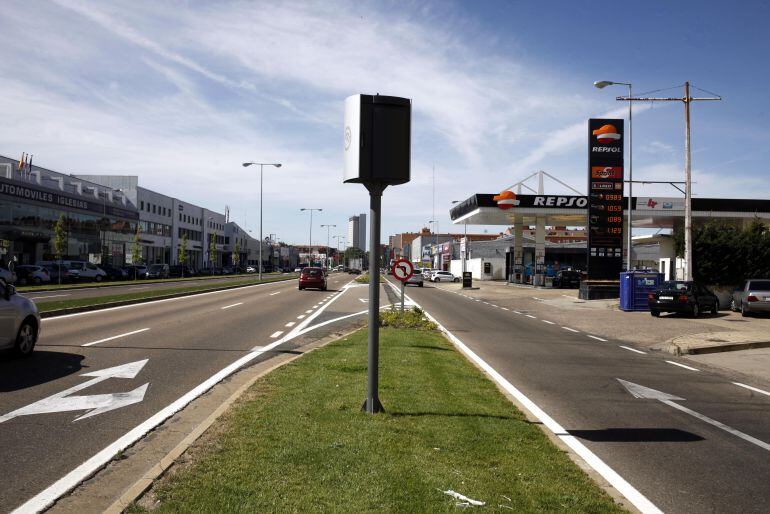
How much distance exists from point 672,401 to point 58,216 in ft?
215

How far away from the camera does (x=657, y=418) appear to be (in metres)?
7.50

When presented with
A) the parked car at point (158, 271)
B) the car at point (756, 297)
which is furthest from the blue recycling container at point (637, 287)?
the parked car at point (158, 271)

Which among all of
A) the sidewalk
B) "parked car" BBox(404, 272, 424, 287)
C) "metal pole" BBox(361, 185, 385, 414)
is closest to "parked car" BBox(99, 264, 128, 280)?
"parked car" BBox(404, 272, 424, 287)

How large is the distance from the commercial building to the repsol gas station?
32338 millimetres

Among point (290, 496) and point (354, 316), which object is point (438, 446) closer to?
point (290, 496)

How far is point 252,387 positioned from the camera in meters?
7.94

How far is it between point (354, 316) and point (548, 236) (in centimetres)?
10936

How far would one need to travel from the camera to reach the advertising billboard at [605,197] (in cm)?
3584

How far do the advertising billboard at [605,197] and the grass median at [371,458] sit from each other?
30.3m

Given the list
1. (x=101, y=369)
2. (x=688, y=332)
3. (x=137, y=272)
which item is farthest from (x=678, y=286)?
(x=137, y=272)

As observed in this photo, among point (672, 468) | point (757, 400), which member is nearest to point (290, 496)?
point (672, 468)

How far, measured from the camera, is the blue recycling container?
27.1 metres

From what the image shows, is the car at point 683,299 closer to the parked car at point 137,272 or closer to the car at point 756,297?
the car at point 756,297

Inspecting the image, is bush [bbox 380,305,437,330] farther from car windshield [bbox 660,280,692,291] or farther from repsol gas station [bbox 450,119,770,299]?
repsol gas station [bbox 450,119,770,299]
